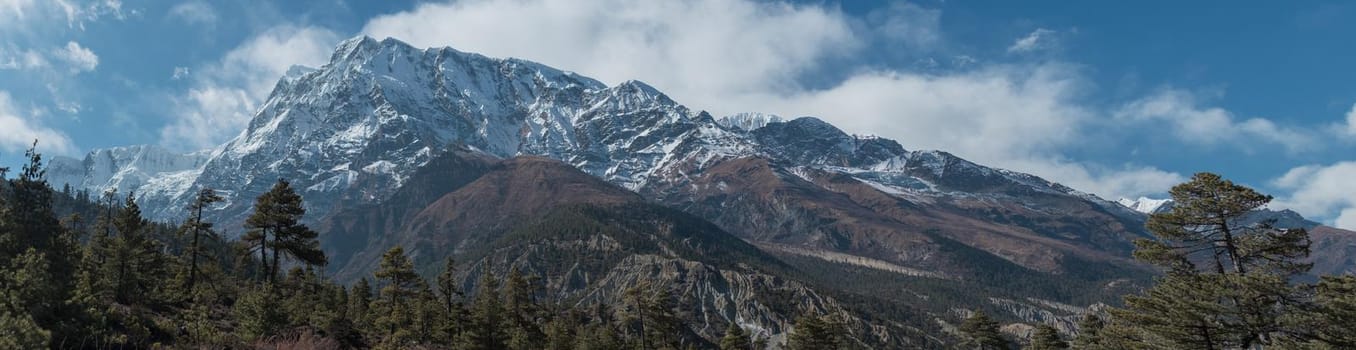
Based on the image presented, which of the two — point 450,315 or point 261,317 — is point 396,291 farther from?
point 261,317

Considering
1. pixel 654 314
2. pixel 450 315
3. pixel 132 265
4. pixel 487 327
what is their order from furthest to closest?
pixel 654 314 → pixel 450 315 → pixel 487 327 → pixel 132 265

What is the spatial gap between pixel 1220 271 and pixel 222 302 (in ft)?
175

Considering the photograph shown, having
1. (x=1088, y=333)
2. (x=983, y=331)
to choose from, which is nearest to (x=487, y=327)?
(x=983, y=331)

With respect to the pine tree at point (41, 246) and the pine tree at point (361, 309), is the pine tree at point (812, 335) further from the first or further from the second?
the pine tree at point (41, 246)

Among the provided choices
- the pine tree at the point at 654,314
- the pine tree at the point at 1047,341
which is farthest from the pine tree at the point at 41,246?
the pine tree at the point at 1047,341

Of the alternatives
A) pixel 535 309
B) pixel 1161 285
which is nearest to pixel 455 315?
pixel 535 309

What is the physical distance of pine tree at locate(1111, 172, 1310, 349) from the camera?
27.5 meters

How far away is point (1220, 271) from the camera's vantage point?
29516 mm

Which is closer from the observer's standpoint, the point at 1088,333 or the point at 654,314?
the point at 1088,333

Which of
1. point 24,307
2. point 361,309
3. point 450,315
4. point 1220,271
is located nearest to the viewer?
point 24,307

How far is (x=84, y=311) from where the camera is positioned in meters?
22.6

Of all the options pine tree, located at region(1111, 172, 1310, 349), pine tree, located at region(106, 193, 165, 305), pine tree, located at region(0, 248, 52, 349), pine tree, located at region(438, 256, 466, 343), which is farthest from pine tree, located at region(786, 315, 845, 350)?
pine tree, located at region(0, 248, 52, 349)

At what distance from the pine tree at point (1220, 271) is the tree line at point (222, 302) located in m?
31.1

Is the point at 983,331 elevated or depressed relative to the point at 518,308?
depressed
